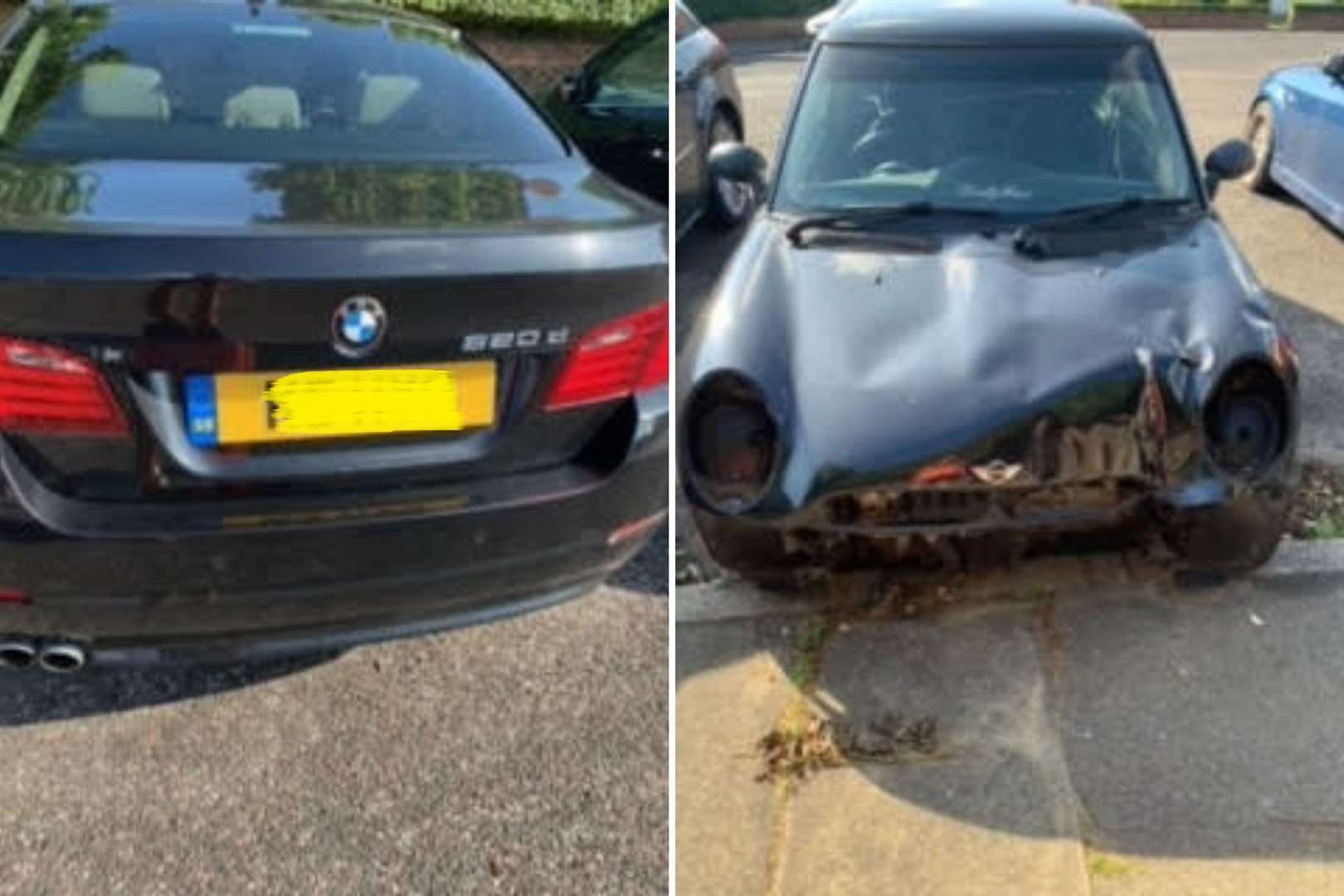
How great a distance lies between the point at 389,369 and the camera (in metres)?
2.13

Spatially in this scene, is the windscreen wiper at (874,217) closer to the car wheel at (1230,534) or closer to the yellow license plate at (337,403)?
the car wheel at (1230,534)

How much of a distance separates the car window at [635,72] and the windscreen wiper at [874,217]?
1.80 m

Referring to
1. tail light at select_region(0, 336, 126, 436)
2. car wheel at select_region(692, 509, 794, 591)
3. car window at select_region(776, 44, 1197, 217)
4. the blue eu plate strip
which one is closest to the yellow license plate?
the blue eu plate strip

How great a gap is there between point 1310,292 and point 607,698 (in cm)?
430

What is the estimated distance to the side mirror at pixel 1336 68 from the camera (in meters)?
6.37

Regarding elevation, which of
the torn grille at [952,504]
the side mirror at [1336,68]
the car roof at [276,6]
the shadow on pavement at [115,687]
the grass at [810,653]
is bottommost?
the grass at [810,653]

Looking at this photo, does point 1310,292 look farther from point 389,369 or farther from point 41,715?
point 41,715

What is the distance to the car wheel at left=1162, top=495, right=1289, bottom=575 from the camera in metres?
3.03

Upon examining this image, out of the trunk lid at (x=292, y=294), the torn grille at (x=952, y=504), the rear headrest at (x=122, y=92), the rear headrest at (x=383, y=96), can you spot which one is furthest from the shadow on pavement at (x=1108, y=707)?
the rear headrest at (x=122, y=92)

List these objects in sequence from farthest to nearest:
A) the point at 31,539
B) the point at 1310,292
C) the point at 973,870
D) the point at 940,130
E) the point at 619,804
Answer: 1. the point at 1310,292
2. the point at 940,130
3. the point at 619,804
4. the point at 973,870
5. the point at 31,539

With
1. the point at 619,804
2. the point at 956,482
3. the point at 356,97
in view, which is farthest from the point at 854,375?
the point at 356,97

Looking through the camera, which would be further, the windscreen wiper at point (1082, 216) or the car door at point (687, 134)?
the car door at point (687, 134)

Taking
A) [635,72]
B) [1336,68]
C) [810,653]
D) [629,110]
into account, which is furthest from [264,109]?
[1336,68]

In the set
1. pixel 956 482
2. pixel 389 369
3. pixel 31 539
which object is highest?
pixel 389 369
